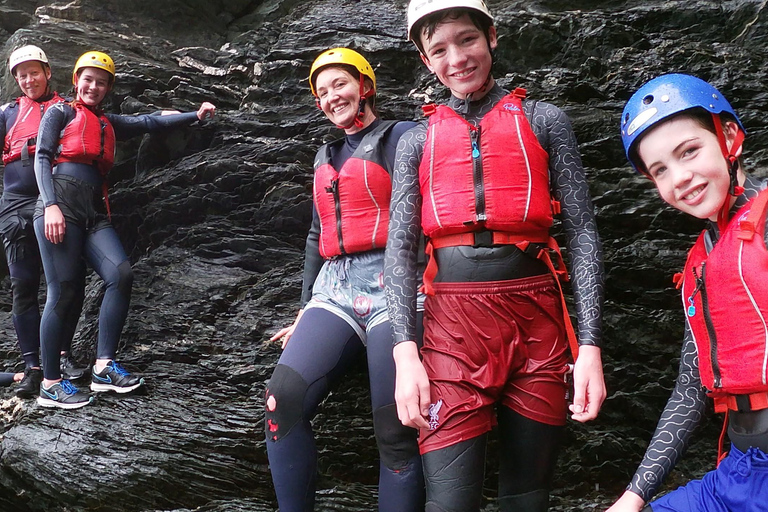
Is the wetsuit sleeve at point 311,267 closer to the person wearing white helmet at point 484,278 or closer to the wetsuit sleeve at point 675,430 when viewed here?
the person wearing white helmet at point 484,278

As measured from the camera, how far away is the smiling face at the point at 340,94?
4.04 m

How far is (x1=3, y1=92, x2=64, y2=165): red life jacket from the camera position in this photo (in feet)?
20.9

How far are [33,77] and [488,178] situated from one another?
5883 mm

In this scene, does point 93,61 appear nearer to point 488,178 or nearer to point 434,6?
point 434,6

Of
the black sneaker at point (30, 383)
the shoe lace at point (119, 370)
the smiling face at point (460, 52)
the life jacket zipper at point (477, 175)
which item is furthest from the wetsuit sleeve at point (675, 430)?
the black sneaker at point (30, 383)

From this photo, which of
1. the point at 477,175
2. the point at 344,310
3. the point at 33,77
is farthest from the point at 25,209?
the point at 477,175

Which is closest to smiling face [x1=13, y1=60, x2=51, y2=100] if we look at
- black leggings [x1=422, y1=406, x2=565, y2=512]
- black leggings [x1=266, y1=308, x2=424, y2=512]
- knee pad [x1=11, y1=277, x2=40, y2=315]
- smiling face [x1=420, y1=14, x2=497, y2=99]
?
knee pad [x1=11, y1=277, x2=40, y2=315]

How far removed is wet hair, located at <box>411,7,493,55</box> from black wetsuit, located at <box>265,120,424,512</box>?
149 centimetres

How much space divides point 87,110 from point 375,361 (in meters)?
4.70

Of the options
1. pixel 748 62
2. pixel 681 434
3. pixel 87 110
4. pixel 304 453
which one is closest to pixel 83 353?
pixel 87 110

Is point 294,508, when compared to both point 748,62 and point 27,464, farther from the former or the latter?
point 748,62

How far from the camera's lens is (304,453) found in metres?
3.25

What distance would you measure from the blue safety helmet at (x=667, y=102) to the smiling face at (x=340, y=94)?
81.0 inches

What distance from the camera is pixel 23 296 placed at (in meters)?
6.07
